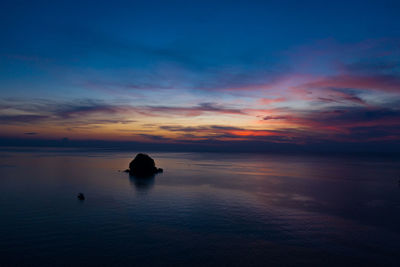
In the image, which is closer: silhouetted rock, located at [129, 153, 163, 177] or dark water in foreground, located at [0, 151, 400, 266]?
dark water in foreground, located at [0, 151, 400, 266]

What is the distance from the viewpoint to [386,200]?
175 ft

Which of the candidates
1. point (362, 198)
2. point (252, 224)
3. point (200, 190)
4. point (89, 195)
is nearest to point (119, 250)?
point (252, 224)

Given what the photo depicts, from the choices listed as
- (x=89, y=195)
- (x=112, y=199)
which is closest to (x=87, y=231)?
(x=112, y=199)

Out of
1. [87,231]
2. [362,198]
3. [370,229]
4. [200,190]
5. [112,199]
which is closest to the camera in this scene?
[87,231]

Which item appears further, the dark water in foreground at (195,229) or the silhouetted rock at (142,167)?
the silhouetted rock at (142,167)

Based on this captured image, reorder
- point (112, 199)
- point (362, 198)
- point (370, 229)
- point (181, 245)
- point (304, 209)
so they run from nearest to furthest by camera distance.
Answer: point (181, 245), point (370, 229), point (304, 209), point (112, 199), point (362, 198)

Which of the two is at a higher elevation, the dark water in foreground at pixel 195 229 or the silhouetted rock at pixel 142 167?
the silhouetted rock at pixel 142 167

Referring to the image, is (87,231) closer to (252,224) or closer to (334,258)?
(252,224)

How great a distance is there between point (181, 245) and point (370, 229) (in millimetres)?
26221

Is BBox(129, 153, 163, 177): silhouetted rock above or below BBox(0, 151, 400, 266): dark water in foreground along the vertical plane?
above

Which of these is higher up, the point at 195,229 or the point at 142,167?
the point at 142,167

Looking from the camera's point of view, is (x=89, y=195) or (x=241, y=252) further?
(x=89, y=195)

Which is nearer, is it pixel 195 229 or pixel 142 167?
pixel 195 229

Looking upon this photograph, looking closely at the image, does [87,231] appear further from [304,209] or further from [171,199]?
[304,209]
